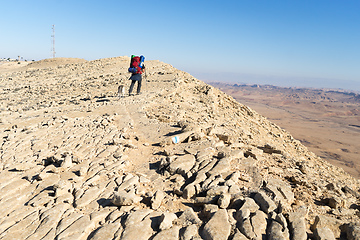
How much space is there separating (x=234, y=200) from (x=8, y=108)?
15.5m

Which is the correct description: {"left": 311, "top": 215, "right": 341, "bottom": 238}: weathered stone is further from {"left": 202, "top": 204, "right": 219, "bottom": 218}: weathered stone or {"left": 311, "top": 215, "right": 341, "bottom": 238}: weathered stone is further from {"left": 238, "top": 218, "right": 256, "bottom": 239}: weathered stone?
{"left": 202, "top": 204, "right": 219, "bottom": 218}: weathered stone

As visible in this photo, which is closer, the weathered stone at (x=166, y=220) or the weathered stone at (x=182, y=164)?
the weathered stone at (x=166, y=220)

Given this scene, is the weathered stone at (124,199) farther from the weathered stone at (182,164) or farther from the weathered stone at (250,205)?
the weathered stone at (250,205)

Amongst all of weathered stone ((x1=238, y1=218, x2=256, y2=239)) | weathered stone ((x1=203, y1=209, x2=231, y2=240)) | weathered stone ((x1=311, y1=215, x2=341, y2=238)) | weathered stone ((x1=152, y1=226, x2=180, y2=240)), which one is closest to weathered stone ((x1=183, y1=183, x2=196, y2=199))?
weathered stone ((x1=203, y1=209, x2=231, y2=240))

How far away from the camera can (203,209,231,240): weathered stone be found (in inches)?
130

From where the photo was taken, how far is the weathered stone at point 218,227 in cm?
331

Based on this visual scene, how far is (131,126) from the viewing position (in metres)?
8.27

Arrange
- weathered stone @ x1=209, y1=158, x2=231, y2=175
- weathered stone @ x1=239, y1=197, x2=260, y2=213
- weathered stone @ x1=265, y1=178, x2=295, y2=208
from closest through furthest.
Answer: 1. weathered stone @ x1=239, y1=197, x2=260, y2=213
2. weathered stone @ x1=265, y1=178, x2=295, y2=208
3. weathered stone @ x1=209, y1=158, x2=231, y2=175

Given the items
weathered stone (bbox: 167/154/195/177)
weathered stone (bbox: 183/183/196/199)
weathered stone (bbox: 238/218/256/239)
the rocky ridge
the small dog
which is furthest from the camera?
the small dog

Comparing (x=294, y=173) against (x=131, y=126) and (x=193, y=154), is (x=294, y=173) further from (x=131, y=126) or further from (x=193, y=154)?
(x=131, y=126)

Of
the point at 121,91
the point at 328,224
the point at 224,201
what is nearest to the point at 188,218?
the point at 224,201

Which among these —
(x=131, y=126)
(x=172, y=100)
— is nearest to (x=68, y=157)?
(x=131, y=126)

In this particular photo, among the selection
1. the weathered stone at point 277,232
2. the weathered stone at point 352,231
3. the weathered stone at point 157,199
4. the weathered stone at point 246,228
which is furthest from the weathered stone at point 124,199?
the weathered stone at point 352,231

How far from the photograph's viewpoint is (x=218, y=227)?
3.44m
